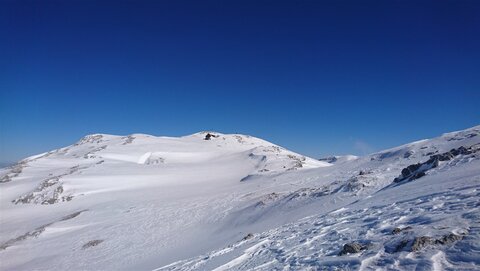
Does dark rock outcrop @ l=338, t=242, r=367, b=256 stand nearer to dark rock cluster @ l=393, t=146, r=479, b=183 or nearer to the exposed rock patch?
dark rock cluster @ l=393, t=146, r=479, b=183

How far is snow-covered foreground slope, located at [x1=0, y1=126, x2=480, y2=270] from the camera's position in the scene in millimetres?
9016

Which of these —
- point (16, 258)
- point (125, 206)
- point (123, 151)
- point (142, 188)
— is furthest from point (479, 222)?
point (123, 151)

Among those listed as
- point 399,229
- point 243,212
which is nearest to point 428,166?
point 399,229

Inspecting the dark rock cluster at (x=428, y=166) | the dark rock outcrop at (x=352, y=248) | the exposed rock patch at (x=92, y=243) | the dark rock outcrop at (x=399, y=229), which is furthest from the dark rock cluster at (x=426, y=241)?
the exposed rock patch at (x=92, y=243)

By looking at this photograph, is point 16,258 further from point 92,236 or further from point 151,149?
point 151,149

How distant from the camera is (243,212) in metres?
25.4

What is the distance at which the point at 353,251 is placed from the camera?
8797 millimetres

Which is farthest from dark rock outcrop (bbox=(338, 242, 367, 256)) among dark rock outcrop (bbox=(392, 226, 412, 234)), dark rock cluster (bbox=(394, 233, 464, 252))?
dark rock outcrop (bbox=(392, 226, 412, 234))

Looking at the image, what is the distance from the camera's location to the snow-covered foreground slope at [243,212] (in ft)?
29.6

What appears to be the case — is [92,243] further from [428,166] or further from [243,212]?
[428,166]

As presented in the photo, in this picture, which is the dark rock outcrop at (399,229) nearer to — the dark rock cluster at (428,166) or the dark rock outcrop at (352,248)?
the dark rock outcrop at (352,248)

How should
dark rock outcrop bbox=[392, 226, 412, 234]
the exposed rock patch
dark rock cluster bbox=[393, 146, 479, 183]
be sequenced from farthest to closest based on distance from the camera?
the exposed rock patch → dark rock cluster bbox=[393, 146, 479, 183] → dark rock outcrop bbox=[392, 226, 412, 234]

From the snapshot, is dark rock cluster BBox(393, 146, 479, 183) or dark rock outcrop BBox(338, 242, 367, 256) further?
dark rock cluster BBox(393, 146, 479, 183)

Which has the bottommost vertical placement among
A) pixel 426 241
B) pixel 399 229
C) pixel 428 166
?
pixel 426 241
